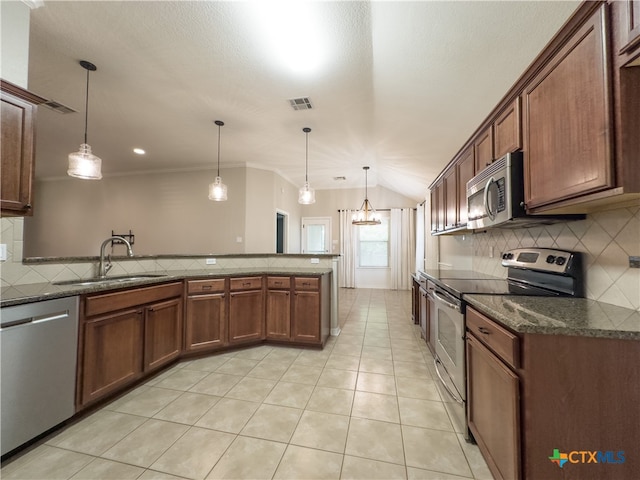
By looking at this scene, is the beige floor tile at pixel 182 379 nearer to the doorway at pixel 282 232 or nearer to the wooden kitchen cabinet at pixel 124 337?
the wooden kitchen cabinet at pixel 124 337

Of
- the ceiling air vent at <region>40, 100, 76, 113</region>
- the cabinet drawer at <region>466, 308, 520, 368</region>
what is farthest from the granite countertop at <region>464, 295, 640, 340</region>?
the ceiling air vent at <region>40, 100, 76, 113</region>

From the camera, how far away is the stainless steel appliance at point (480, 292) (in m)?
1.51

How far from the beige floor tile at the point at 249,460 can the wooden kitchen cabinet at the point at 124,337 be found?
3.74 feet

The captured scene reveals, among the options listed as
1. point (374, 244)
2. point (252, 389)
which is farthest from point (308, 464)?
point (374, 244)

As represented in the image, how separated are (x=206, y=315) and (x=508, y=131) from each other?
3.15 m

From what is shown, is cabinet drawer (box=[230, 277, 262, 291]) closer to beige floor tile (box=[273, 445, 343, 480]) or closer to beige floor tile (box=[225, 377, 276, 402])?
beige floor tile (box=[225, 377, 276, 402])

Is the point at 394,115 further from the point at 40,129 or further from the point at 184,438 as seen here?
the point at 40,129

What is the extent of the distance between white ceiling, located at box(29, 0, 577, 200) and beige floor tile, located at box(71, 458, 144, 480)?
2.82m

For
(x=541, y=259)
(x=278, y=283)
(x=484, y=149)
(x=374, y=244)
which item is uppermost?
(x=484, y=149)

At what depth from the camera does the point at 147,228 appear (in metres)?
5.36

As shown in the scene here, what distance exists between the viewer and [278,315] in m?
2.96

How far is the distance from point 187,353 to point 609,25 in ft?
12.0

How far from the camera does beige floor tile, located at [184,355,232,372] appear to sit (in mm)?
2447

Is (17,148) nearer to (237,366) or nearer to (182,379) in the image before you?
(182,379)
